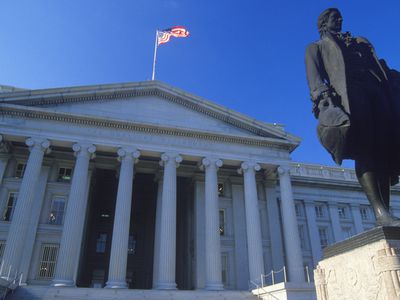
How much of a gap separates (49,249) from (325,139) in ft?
91.0

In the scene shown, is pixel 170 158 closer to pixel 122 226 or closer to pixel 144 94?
pixel 144 94

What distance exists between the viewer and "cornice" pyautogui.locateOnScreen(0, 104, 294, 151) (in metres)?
26.8

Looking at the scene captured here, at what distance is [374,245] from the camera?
3.89 metres

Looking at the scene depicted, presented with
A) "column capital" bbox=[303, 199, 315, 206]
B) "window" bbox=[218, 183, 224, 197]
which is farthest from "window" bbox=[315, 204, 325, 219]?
"window" bbox=[218, 183, 224, 197]

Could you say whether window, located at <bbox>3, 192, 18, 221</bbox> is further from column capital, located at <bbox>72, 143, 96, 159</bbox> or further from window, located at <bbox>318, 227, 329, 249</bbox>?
window, located at <bbox>318, 227, 329, 249</bbox>

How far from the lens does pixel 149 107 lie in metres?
30.2

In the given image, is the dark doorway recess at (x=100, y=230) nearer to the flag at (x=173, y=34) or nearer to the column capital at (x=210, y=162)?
the column capital at (x=210, y=162)

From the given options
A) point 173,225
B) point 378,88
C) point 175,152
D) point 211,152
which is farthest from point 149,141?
point 378,88

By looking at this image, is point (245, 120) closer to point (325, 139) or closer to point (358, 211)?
point (358, 211)

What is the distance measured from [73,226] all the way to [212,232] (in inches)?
393

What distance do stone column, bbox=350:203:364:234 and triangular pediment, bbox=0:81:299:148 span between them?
49.9 ft

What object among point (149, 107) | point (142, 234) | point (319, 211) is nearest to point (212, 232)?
point (149, 107)

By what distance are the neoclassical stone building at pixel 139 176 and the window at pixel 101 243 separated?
1.23ft

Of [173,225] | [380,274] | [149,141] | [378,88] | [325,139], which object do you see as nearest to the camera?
[380,274]
